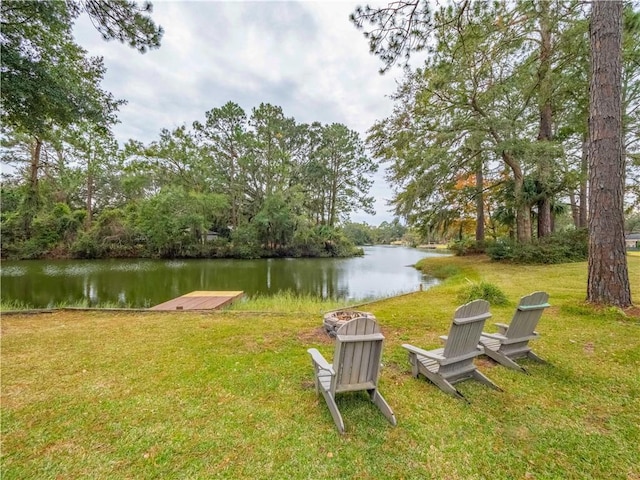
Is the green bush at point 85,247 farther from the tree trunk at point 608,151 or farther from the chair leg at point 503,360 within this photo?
the tree trunk at point 608,151

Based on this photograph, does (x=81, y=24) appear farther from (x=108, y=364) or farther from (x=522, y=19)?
(x=522, y=19)

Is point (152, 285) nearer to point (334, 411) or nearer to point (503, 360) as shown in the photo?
point (334, 411)

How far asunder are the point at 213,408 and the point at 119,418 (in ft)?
2.16

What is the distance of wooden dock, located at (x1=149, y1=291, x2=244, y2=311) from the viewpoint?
6426 mm

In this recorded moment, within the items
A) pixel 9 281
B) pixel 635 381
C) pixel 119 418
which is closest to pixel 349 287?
pixel 635 381

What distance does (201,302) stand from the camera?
6.96 metres

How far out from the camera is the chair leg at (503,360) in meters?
2.82

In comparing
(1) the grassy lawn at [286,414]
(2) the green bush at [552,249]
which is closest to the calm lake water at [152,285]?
(2) the green bush at [552,249]

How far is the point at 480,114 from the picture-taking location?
11.4 meters

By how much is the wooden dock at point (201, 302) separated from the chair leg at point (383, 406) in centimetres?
501

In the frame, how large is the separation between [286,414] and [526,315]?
2.48 meters

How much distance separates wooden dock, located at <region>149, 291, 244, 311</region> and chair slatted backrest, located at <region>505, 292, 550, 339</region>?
5630 millimetres

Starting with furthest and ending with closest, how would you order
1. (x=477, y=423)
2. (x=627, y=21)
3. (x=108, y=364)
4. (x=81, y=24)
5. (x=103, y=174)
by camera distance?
(x=103, y=174) → (x=627, y=21) → (x=81, y=24) → (x=108, y=364) → (x=477, y=423)

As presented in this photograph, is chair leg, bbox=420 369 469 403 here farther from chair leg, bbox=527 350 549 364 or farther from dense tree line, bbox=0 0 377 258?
dense tree line, bbox=0 0 377 258
